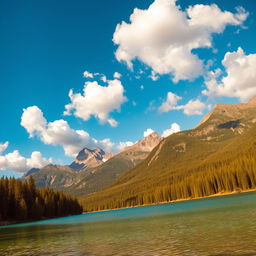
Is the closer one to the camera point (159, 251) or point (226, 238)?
point (159, 251)

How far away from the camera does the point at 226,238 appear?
21.2 meters

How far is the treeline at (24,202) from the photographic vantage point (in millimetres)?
118575

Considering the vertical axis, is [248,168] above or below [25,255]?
above

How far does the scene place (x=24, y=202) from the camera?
121 meters

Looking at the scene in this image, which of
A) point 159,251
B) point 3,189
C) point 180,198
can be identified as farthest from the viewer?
point 180,198

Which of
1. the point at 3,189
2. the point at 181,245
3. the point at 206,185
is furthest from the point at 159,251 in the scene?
the point at 206,185

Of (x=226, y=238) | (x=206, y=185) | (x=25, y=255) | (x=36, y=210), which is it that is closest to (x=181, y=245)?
(x=226, y=238)

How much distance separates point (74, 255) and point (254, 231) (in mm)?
16478

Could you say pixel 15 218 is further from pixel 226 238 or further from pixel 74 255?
pixel 226 238

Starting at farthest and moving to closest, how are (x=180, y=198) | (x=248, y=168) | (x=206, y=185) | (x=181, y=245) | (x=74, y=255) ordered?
(x=180, y=198) < (x=206, y=185) < (x=248, y=168) < (x=74, y=255) < (x=181, y=245)

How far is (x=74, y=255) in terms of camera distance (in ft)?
77.1

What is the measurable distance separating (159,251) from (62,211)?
170 metres

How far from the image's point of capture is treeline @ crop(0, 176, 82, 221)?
119 m

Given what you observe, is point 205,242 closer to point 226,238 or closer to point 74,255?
point 226,238
